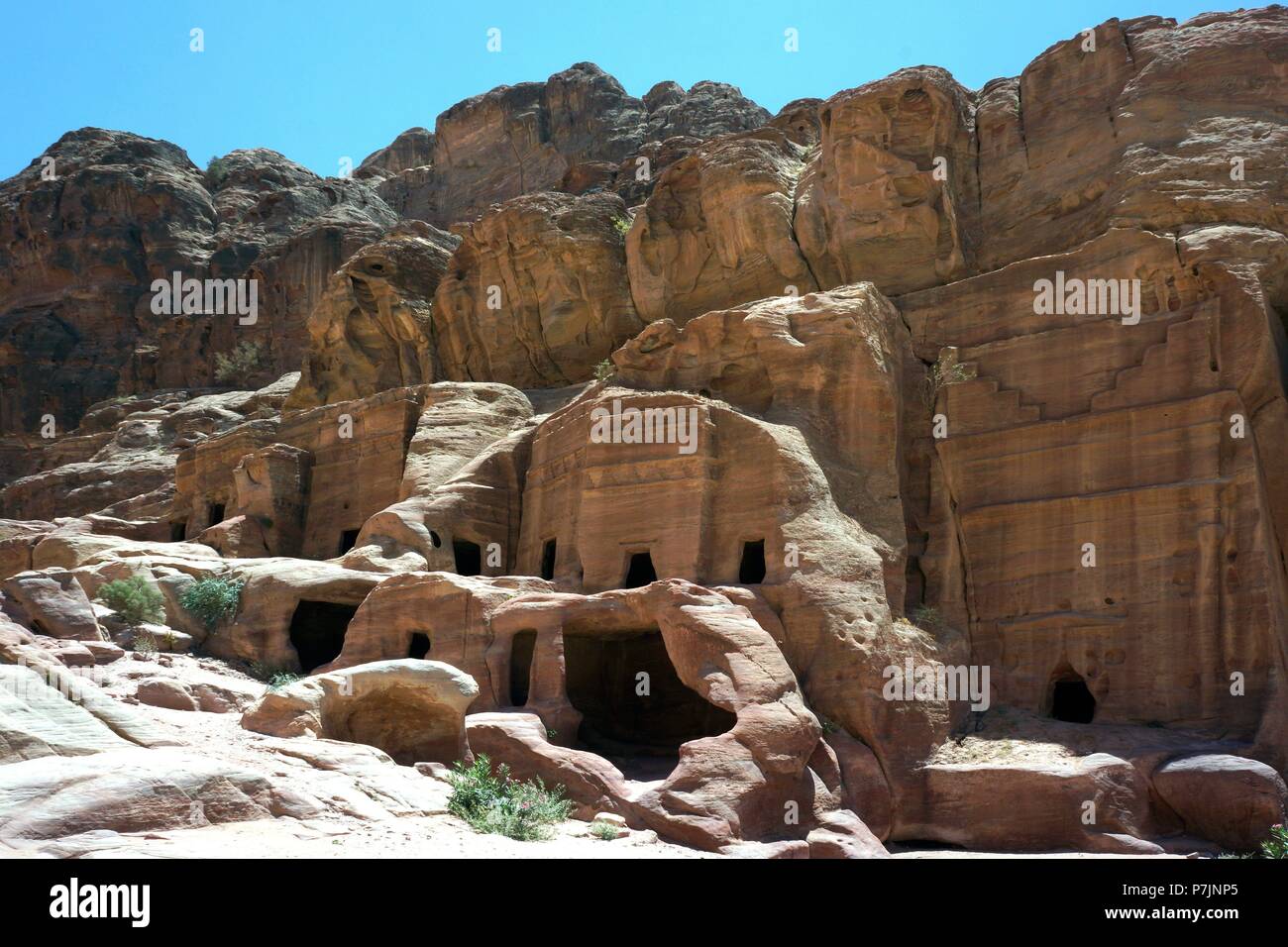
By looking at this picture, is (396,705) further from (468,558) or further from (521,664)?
(468,558)

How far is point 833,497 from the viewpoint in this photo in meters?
24.9

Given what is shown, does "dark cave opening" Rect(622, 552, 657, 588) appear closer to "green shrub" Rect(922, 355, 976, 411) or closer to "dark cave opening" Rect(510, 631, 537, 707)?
"dark cave opening" Rect(510, 631, 537, 707)

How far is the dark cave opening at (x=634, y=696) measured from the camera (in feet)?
81.7

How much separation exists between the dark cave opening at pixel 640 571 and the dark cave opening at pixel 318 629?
21.7ft

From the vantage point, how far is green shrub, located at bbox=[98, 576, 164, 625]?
Answer: 25.6m

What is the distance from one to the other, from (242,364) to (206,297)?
292 inches

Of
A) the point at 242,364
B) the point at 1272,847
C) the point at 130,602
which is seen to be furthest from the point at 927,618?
the point at 242,364

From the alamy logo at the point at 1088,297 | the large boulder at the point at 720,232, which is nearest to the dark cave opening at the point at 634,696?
the alamy logo at the point at 1088,297

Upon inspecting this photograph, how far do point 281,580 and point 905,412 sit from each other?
1384cm

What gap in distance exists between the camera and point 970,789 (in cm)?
2130

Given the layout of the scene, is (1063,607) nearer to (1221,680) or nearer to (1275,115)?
(1221,680)
